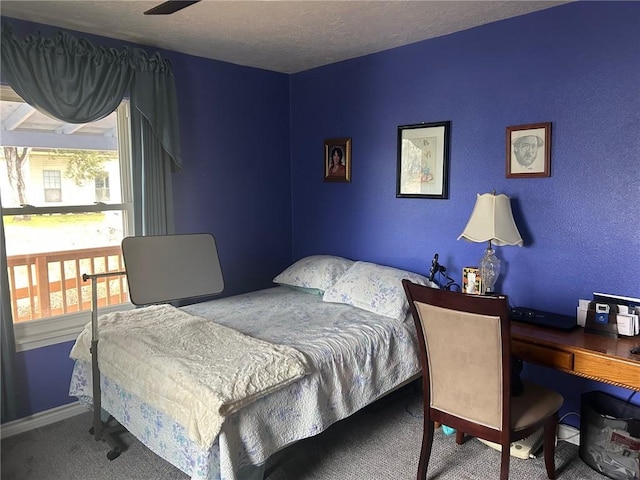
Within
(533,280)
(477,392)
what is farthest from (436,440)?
(533,280)

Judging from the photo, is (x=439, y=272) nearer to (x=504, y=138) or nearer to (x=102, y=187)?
(x=504, y=138)

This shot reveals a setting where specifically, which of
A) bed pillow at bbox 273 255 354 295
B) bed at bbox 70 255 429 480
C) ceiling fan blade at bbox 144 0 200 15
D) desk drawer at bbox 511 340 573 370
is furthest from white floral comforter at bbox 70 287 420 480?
ceiling fan blade at bbox 144 0 200 15

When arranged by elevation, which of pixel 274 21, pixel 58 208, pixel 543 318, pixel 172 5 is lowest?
pixel 543 318

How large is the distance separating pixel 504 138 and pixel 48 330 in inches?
121

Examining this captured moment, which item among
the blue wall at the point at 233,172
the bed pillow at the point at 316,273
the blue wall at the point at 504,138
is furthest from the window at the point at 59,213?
the blue wall at the point at 504,138

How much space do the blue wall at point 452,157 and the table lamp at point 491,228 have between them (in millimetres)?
154

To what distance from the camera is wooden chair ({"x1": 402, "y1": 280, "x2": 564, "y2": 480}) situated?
1.95 m

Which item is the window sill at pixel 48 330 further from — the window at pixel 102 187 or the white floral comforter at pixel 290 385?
the window at pixel 102 187

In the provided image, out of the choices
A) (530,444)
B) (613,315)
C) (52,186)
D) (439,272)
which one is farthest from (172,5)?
(530,444)

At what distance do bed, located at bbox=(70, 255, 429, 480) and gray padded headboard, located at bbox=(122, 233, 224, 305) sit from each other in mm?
252

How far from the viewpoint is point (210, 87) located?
3.57m

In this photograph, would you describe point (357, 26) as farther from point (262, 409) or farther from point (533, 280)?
point (262, 409)

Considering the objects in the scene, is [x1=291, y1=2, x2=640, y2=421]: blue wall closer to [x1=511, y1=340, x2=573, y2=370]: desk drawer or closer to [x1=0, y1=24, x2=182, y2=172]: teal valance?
[x1=511, y1=340, x2=573, y2=370]: desk drawer

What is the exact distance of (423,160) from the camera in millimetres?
3252
